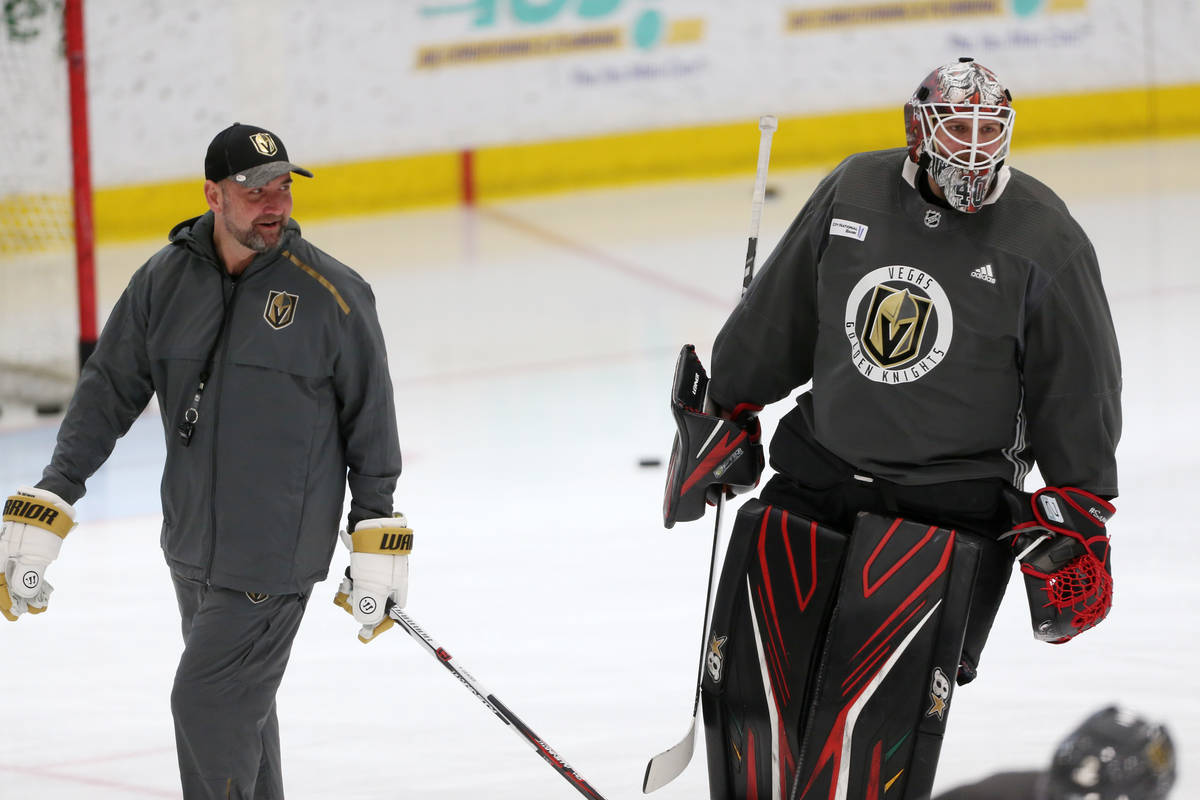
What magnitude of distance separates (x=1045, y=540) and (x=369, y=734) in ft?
5.65

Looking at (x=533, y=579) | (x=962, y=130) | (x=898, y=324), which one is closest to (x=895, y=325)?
(x=898, y=324)

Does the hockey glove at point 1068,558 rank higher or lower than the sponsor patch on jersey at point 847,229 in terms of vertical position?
lower

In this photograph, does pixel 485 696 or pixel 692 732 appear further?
pixel 692 732

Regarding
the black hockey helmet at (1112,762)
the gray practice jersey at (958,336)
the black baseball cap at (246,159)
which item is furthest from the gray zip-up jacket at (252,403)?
the black hockey helmet at (1112,762)

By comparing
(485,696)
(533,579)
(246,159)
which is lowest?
(533,579)

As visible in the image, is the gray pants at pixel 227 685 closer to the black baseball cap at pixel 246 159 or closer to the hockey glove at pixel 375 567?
the hockey glove at pixel 375 567

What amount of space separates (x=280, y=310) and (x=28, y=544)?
581mm

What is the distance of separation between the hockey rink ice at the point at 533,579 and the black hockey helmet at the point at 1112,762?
1920mm

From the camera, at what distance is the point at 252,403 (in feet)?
10.7

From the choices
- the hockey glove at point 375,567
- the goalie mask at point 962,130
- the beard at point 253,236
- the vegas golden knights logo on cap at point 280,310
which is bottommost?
the hockey glove at point 375,567

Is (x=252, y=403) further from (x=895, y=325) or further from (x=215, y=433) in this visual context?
(x=895, y=325)

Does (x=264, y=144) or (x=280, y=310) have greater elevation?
(x=264, y=144)

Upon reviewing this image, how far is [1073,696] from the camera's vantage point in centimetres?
445

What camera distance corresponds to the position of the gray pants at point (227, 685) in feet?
10.5
